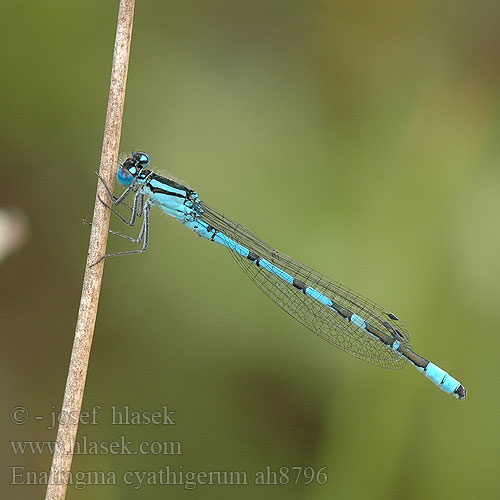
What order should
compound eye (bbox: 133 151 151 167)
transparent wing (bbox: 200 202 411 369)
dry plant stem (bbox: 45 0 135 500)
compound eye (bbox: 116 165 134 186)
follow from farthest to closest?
1. transparent wing (bbox: 200 202 411 369)
2. compound eye (bbox: 133 151 151 167)
3. compound eye (bbox: 116 165 134 186)
4. dry plant stem (bbox: 45 0 135 500)

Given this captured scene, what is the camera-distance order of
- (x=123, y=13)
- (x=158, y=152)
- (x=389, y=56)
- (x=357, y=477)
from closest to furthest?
(x=123, y=13)
(x=357, y=477)
(x=158, y=152)
(x=389, y=56)

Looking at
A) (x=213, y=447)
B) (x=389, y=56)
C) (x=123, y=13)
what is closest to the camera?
(x=123, y=13)

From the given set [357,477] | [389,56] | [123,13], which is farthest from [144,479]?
[389,56]

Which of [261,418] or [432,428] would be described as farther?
[261,418]

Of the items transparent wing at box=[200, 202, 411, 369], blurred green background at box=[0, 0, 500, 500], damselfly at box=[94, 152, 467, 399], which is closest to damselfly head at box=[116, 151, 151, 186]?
damselfly at box=[94, 152, 467, 399]

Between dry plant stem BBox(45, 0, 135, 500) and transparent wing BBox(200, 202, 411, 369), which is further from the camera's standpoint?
transparent wing BBox(200, 202, 411, 369)

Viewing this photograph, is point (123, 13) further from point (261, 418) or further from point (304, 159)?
point (261, 418)

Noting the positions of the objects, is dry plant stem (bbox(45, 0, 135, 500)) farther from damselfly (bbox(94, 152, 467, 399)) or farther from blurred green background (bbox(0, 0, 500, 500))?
blurred green background (bbox(0, 0, 500, 500))
